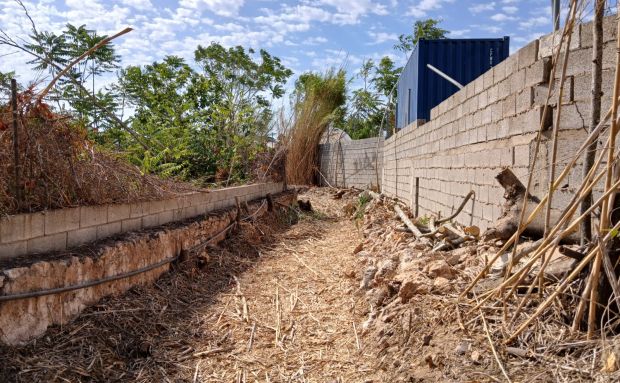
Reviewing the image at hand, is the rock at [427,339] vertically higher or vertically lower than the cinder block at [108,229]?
lower

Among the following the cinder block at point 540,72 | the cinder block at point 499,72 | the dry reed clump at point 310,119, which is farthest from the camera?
the dry reed clump at point 310,119

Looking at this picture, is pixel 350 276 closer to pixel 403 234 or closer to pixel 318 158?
pixel 403 234

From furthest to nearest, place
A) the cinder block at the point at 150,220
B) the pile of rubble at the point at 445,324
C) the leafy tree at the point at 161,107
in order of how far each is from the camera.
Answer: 1. the leafy tree at the point at 161,107
2. the cinder block at the point at 150,220
3. the pile of rubble at the point at 445,324

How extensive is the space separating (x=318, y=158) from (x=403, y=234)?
465 inches

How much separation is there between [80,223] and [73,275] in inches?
23.0

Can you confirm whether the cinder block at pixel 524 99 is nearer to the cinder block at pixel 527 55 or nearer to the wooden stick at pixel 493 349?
the cinder block at pixel 527 55

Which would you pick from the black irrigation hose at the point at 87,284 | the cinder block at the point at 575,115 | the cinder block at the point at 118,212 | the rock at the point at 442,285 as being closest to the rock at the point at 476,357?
the rock at the point at 442,285

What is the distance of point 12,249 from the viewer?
330cm

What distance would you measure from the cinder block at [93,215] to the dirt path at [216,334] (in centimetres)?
64

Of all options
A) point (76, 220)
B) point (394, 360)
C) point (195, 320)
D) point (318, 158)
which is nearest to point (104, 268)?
point (76, 220)

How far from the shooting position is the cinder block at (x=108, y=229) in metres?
4.27

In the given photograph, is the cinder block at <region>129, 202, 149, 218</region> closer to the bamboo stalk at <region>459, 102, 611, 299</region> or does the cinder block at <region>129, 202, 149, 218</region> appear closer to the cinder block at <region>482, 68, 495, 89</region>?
the bamboo stalk at <region>459, 102, 611, 299</region>

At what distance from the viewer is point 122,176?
4.73 metres

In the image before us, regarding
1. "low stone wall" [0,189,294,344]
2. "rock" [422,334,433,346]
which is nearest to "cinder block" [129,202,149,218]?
"low stone wall" [0,189,294,344]
